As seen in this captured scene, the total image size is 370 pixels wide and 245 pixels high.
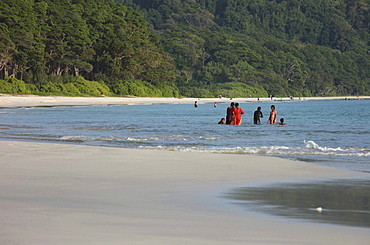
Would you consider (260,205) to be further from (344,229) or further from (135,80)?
(135,80)

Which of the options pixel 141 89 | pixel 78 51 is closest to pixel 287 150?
pixel 78 51

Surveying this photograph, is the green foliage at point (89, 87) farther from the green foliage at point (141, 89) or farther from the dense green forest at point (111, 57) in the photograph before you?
the green foliage at point (141, 89)

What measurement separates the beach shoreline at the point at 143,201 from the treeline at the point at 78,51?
64283 millimetres

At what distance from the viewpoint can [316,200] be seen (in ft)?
26.4

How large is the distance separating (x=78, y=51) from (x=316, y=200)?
8955 cm

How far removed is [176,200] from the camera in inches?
313

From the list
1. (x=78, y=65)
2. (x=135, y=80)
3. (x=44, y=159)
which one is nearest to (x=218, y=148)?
(x=44, y=159)

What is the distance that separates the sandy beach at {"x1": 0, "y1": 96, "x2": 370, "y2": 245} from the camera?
19.5 feet

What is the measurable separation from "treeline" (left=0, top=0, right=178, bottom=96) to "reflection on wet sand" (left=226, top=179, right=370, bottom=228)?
67558mm

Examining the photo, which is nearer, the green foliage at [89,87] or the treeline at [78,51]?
the treeline at [78,51]

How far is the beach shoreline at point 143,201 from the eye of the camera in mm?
5938

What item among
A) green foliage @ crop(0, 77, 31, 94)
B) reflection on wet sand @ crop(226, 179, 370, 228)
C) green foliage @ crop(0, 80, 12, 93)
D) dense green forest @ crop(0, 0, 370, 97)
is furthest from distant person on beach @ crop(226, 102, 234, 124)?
dense green forest @ crop(0, 0, 370, 97)

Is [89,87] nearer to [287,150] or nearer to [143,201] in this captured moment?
[287,150]

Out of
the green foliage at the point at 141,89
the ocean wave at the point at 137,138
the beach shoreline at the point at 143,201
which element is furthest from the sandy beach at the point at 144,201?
the green foliage at the point at 141,89
